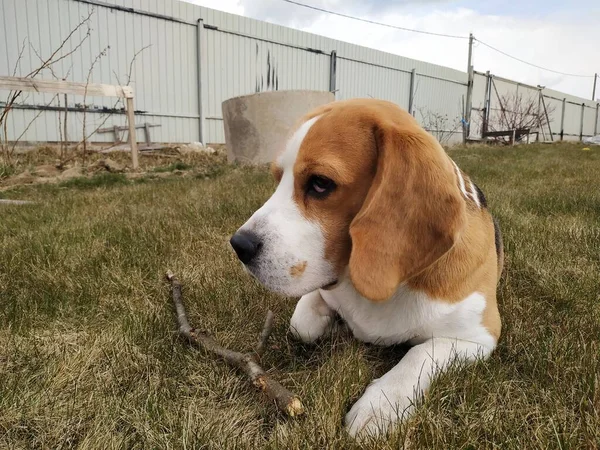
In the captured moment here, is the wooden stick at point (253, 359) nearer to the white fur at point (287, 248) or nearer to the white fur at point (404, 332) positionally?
the white fur at point (404, 332)

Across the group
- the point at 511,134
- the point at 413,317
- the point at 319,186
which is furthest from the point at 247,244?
the point at 511,134

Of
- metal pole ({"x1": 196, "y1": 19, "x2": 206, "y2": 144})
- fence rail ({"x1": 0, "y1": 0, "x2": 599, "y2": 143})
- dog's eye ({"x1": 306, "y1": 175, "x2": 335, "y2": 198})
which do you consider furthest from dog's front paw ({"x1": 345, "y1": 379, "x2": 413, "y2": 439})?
metal pole ({"x1": 196, "y1": 19, "x2": 206, "y2": 144})

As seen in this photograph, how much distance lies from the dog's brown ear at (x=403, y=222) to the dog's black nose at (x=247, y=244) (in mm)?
348

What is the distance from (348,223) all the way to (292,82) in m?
14.0

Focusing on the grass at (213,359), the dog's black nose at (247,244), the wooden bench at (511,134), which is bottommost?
the grass at (213,359)

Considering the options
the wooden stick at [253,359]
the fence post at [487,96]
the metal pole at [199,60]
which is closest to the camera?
the wooden stick at [253,359]

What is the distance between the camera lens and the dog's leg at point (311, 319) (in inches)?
84.5

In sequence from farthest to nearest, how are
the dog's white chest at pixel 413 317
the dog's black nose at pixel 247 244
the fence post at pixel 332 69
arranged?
1. the fence post at pixel 332 69
2. the dog's white chest at pixel 413 317
3. the dog's black nose at pixel 247 244

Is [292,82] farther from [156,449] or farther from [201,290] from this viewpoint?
[156,449]

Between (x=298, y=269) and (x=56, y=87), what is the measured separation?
7.59 meters

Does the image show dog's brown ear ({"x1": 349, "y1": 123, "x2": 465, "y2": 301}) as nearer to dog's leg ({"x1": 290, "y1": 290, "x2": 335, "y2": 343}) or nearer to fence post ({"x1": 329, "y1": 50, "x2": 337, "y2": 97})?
dog's leg ({"x1": 290, "y1": 290, "x2": 335, "y2": 343})

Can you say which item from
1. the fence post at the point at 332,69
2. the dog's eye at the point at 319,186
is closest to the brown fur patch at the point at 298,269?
the dog's eye at the point at 319,186

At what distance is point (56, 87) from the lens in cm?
776

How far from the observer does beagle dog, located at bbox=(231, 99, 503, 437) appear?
164cm
